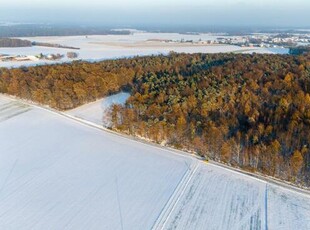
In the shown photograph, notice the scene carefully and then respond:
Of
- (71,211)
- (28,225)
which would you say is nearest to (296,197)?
(71,211)

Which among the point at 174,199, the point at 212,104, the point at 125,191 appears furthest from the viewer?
the point at 212,104

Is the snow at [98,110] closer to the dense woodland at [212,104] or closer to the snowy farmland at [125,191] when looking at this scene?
the dense woodland at [212,104]

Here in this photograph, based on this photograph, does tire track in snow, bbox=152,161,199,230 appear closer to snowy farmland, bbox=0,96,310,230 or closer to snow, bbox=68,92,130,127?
snowy farmland, bbox=0,96,310,230

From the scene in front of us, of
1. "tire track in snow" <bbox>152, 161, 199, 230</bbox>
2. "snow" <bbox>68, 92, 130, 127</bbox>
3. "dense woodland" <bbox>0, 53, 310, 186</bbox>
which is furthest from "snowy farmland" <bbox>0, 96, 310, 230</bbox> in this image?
"snow" <bbox>68, 92, 130, 127</bbox>

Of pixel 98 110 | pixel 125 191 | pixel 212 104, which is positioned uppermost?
pixel 212 104

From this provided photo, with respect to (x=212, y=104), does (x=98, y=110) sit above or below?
below

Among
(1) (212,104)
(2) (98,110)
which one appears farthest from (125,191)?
(2) (98,110)

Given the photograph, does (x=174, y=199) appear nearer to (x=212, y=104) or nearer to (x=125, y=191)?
(x=125, y=191)
